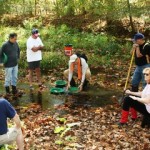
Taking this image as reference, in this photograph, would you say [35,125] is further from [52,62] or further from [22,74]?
[52,62]

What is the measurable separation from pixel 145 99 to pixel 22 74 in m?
7.72

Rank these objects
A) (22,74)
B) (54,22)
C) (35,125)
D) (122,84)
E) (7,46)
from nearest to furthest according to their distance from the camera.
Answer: (35,125)
(7,46)
(122,84)
(22,74)
(54,22)

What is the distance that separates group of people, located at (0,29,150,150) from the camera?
581cm

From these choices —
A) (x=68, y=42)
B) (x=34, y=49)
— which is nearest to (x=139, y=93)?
(x=34, y=49)

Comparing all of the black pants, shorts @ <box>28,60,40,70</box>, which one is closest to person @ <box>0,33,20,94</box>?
shorts @ <box>28,60,40,70</box>

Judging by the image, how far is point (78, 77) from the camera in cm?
1054

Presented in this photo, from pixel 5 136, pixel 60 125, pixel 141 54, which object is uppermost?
pixel 141 54

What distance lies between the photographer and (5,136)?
5828mm

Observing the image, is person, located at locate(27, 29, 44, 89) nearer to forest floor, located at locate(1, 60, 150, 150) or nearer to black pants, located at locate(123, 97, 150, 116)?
forest floor, located at locate(1, 60, 150, 150)

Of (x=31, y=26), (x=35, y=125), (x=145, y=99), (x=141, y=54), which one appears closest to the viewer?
(x=145, y=99)

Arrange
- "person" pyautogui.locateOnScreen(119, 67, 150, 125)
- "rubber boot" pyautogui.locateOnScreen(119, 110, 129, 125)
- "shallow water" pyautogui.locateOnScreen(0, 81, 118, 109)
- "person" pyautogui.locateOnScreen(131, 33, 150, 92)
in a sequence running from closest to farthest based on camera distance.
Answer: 1. "person" pyautogui.locateOnScreen(119, 67, 150, 125)
2. "rubber boot" pyautogui.locateOnScreen(119, 110, 129, 125)
3. "person" pyautogui.locateOnScreen(131, 33, 150, 92)
4. "shallow water" pyautogui.locateOnScreen(0, 81, 118, 109)

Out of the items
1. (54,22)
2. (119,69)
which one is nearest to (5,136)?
(119,69)

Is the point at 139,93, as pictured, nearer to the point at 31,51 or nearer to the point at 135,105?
the point at 135,105

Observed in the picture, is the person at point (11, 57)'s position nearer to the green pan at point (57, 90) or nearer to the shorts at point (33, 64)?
the shorts at point (33, 64)
